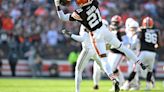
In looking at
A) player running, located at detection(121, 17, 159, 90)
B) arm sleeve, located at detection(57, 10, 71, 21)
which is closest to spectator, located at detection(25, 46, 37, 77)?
player running, located at detection(121, 17, 159, 90)

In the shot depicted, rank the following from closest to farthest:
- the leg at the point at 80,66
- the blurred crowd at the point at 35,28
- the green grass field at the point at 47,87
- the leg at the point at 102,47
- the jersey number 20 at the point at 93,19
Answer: the leg at the point at 102,47
the jersey number 20 at the point at 93,19
the leg at the point at 80,66
the green grass field at the point at 47,87
the blurred crowd at the point at 35,28

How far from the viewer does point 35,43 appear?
87.8ft

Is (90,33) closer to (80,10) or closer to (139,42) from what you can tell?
(80,10)

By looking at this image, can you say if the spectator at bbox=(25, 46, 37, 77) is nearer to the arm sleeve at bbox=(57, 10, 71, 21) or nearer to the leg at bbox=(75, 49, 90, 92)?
the leg at bbox=(75, 49, 90, 92)

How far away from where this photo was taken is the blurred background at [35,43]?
2639cm

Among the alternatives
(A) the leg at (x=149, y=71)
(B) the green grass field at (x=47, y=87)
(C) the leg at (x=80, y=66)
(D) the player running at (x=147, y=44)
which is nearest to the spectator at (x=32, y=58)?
(B) the green grass field at (x=47, y=87)

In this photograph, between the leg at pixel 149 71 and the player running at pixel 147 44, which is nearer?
the leg at pixel 149 71

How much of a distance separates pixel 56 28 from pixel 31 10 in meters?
1.68

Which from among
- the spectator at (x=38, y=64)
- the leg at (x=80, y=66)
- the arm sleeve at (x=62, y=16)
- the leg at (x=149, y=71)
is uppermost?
the arm sleeve at (x=62, y=16)

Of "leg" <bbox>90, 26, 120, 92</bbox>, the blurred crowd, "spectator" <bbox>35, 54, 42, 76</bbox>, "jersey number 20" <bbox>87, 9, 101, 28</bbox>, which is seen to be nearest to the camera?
"leg" <bbox>90, 26, 120, 92</bbox>

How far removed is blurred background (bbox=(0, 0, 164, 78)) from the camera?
2639 cm

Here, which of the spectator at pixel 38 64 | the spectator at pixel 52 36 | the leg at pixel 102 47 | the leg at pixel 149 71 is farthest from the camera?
the spectator at pixel 52 36

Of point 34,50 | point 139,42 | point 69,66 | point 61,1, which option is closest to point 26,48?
point 34,50

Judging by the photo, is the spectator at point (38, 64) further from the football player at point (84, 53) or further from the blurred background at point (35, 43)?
the football player at point (84, 53)
